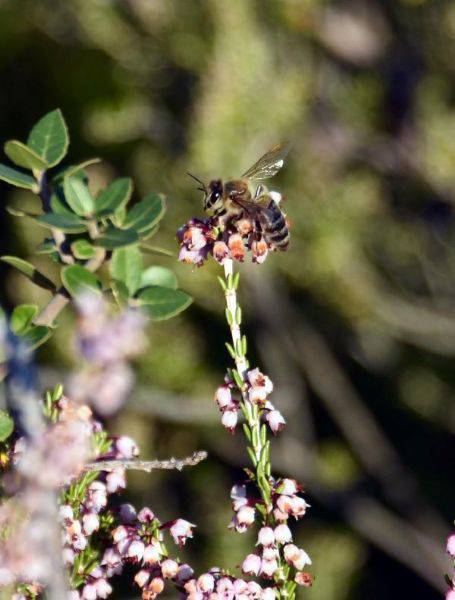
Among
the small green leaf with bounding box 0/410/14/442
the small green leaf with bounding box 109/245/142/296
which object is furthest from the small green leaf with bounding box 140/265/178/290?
the small green leaf with bounding box 0/410/14/442

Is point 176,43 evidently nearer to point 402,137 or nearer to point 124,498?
point 402,137

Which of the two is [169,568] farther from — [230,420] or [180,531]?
[230,420]

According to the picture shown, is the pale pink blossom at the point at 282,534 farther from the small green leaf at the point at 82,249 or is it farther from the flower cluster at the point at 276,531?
the small green leaf at the point at 82,249

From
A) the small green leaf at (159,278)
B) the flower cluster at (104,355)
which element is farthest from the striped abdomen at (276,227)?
the flower cluster at (104,355)

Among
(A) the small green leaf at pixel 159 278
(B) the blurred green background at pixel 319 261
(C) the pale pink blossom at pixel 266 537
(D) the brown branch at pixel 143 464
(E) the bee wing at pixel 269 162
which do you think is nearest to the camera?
(D) the brown branch at pixel 143 464

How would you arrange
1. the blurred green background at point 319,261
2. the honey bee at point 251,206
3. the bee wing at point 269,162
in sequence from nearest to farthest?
the honey bee at point 251,206, the bee wing at point 269,162, the blurred green background at point 319,261

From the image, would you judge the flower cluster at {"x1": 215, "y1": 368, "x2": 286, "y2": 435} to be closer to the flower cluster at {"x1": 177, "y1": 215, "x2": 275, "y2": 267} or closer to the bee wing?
the flower cluster at {"x1": 177, "y1": 215, "x2": 275, "y2": 267}
